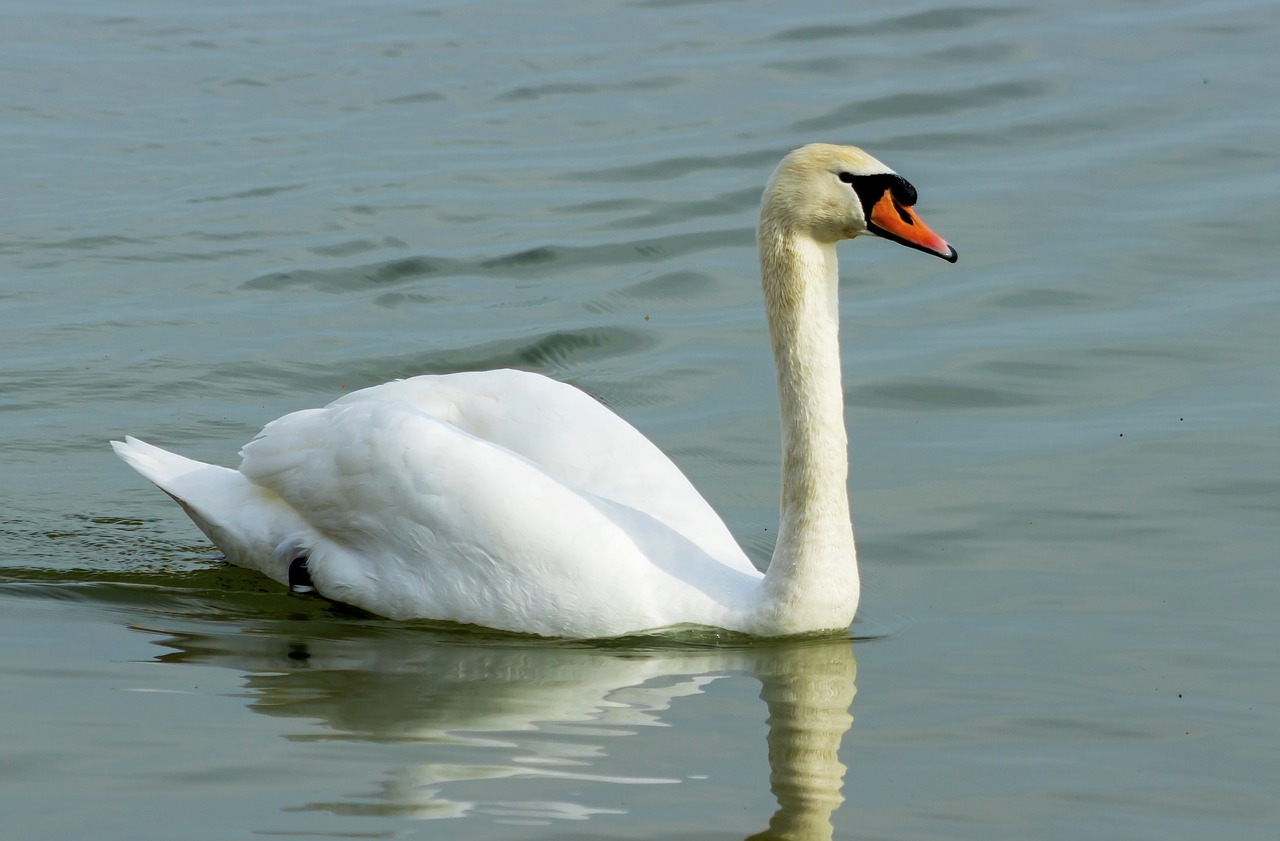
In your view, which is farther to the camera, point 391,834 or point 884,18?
point 884,18

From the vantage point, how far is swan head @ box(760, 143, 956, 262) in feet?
20.4

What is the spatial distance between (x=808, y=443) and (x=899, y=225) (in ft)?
2.76

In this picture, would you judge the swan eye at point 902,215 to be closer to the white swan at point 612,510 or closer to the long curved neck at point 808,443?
the white swan at point 612,510

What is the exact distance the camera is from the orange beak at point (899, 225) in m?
6.20

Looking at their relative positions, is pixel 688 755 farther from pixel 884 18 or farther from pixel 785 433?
pixel 884 18

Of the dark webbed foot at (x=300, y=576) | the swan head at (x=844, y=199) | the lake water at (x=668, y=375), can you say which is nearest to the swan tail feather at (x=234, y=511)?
the dark webbed foot at (x=300, y=576)

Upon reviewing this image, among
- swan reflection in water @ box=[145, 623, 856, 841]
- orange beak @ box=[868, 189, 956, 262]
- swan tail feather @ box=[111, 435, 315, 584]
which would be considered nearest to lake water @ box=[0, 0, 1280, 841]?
swan reflection in water @ box=[145, 623, 856, 841]

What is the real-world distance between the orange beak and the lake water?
4.41 feet

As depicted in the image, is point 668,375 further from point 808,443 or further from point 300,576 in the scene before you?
point 808,443

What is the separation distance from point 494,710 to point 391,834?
97 cm

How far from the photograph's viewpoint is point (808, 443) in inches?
260

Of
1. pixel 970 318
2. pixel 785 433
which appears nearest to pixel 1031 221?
pixel 970 318

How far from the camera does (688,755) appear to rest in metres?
5.43

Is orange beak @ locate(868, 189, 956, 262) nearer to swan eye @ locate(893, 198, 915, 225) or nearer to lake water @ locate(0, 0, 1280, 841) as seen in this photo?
swan eye @ locate(893, 198, 915, 225)
